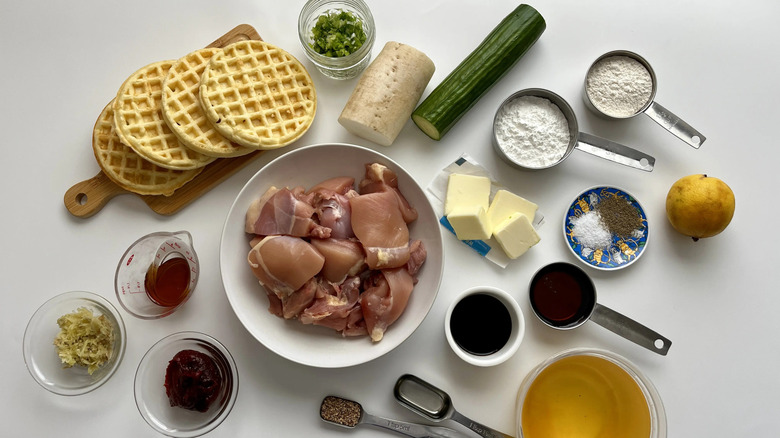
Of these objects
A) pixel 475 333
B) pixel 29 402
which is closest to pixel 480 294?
pixel 475 333

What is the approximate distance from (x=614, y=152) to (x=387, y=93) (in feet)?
3.79

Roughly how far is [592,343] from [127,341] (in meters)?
2.31

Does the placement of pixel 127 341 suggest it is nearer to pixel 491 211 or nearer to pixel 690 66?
pixel 491 211

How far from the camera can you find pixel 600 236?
2.48 metres

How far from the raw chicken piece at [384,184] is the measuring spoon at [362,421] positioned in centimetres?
93

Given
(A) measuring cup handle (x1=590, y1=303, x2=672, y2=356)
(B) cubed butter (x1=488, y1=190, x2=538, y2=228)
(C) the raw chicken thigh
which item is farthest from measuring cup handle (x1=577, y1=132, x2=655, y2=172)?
(C) the raw chicken thigh

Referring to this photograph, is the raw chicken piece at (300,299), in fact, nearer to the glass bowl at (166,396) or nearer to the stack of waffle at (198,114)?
the glass bowl at (166,396)

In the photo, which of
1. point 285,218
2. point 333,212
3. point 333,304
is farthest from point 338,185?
point 333,304

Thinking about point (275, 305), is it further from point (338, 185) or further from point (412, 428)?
point (412, 428)

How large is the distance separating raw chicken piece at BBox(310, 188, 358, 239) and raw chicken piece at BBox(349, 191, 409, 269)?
0.06 m

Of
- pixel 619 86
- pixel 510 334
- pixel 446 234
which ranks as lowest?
pixel 510 334

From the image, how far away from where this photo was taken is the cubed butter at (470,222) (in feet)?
7.62

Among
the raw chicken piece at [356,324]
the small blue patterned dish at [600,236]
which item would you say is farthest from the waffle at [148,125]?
the small blue patterned dish at [600,236]

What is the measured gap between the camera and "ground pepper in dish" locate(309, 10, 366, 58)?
2.43 m
